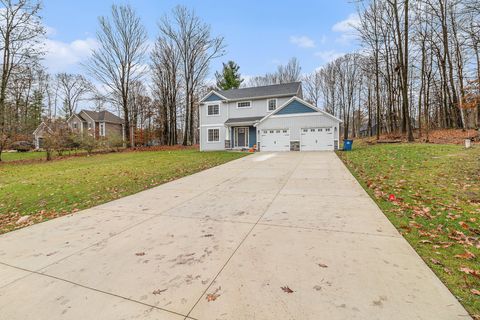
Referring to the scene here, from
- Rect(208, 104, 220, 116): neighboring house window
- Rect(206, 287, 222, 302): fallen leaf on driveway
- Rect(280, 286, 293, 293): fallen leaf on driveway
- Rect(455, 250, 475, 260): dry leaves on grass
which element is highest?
Rect(208, 104, 220, 116): neighboring house window

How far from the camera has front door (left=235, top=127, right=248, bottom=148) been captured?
2152 cm

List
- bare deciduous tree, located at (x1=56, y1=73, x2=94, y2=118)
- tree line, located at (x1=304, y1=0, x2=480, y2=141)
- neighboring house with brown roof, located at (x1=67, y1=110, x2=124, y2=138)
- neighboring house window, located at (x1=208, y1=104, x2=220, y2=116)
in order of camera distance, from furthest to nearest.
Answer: neighboring house with brown roof, located at (x1=67, y1=110, x2=124, y2=138), bare deciduous tree, located at (x1=56, y1=73, x2=94, y2=118), neighboring house window, located at (x1=208, y1=104, x2=220, y2=116), tree line, located at (x1=304, y1=0, x2=480, y2=141)

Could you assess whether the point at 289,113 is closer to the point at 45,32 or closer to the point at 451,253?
the point at 451,253

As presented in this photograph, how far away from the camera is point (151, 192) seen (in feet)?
21.5

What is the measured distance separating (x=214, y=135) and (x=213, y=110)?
104 inches

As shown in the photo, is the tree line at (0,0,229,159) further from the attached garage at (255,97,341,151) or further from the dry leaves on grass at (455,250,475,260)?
the dry leaves on grass at (455,250,475,260)

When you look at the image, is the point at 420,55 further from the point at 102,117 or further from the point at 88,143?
the point at 102,117

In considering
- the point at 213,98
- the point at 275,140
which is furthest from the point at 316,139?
the point at 213,98

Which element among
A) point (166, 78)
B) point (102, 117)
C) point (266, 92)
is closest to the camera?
point (266, 92)

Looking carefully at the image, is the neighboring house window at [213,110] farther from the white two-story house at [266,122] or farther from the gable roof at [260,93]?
the gable roof at [260,93]

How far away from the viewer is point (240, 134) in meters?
21.7

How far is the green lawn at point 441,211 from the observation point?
2.33 metres

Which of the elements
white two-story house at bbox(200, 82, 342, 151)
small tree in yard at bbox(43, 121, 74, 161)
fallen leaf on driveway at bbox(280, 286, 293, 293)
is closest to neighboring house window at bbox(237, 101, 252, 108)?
white two-story house at bbox(200, 82, 342, 151)

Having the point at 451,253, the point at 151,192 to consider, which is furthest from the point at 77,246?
the point at 451,253
